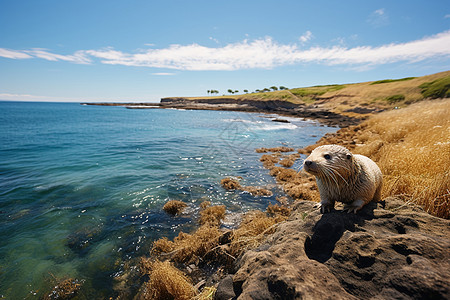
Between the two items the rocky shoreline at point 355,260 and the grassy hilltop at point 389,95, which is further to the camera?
the grassy hilltop at point 389,95

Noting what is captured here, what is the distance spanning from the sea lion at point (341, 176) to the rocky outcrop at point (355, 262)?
0.31 meters

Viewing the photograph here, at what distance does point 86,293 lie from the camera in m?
4.55

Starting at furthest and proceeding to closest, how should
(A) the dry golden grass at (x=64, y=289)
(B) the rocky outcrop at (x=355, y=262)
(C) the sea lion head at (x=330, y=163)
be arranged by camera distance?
1. (A) the dry golden grass at (x=64, y=289)
2. (C) the sea lion head at (x=330, y=163)
3. (B) the rocky outcrop at (x=355, y=262)

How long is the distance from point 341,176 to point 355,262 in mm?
1456

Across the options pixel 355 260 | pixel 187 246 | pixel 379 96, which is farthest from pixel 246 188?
pixel 379 96

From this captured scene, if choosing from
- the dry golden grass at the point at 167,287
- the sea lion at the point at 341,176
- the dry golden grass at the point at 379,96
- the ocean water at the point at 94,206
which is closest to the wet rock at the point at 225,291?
the dry golden grass at the point at 167,287

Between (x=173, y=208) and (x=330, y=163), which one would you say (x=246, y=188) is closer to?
(x=173, y=208)

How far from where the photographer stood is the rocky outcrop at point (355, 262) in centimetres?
196

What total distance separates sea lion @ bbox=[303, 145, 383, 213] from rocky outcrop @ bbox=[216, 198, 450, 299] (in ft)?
1.02

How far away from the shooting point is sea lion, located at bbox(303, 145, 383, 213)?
3.35 metres

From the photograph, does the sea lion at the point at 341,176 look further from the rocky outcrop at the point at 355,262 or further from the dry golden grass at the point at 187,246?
the dry golden grass at the point at 187,246

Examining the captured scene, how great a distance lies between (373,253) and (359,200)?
1222 millimetres

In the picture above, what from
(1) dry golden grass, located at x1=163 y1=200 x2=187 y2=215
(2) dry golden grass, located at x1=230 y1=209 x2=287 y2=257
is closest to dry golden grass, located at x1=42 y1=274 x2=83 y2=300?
(1) dry golden grass, located at x1=163 y1=200 x2=187 y2=215

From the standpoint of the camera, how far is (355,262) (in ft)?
8.08
